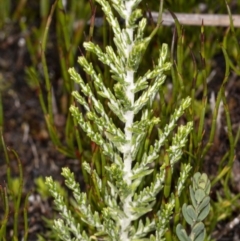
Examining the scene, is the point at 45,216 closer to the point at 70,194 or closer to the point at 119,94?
the point at 70,194

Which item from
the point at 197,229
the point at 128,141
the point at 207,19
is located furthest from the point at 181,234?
the point at 207,19

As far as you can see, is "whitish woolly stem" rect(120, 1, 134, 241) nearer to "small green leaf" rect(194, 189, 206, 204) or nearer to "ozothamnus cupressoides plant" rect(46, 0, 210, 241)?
"ozothamnus cupressoides plant" rect(46, 0, 210, 241)

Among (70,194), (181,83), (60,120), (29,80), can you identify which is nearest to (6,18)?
(29,80)

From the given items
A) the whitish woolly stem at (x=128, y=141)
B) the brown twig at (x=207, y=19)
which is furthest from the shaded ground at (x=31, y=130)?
the whitish woolly stem at (x=128, y=141)

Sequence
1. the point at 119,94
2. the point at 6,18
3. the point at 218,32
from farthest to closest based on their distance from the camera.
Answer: the point at 6,18 → the point at 218,32 → the point at 119,94

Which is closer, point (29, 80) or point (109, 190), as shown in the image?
point (109, 190)
